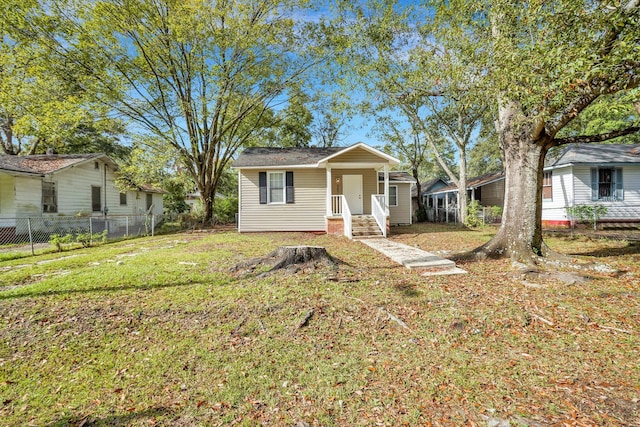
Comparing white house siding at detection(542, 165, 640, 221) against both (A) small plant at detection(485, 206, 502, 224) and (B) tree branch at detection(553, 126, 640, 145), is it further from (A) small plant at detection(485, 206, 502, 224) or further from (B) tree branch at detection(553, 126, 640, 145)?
(B) tree branch at detection(553, 126, 640, 145)

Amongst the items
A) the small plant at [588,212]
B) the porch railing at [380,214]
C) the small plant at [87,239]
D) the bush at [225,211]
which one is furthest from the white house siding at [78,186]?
the small plant at [588,212]

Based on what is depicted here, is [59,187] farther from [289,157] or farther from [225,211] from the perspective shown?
[289,157]

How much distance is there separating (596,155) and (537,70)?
1407 centimetres

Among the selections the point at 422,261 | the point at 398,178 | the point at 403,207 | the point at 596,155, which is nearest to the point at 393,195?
the point at 403,207

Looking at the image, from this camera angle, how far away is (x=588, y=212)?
1292cm

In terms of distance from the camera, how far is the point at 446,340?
3.29 meters

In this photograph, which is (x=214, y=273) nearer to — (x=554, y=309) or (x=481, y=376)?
(x=481, y=376)

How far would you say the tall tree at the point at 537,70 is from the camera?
4172 mm

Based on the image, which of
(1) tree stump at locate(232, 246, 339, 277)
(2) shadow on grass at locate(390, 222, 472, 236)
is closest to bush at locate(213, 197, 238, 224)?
(2) shadow on grass at locate(390, 222, 472, 236)

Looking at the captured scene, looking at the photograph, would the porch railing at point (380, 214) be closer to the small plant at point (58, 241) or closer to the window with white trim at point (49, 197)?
the small plant at point (58, 241)

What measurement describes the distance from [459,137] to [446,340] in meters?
17.2

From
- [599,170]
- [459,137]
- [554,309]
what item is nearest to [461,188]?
[459,137]

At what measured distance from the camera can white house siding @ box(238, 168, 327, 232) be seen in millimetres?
13695

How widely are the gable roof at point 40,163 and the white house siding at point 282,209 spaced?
8184mm
